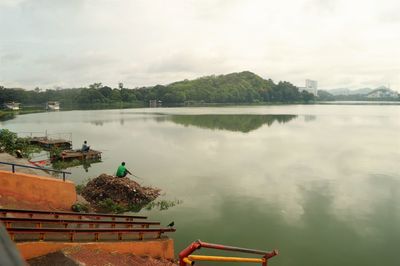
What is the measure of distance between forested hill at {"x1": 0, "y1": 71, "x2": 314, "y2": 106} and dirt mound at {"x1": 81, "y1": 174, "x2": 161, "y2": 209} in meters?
111

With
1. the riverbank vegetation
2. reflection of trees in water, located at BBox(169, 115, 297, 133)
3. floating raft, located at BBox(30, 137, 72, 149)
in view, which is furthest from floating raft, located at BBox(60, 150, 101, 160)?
reflection of trees in water, located at BBox(169, 115, 297, 133)

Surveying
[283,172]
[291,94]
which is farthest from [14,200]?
[291,94]

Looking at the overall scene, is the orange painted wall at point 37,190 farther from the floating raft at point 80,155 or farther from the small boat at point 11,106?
the small boat at point 11,106

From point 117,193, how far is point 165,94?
150 metres

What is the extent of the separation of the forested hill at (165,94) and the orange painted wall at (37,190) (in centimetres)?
11574

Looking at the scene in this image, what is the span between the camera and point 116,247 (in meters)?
8.85

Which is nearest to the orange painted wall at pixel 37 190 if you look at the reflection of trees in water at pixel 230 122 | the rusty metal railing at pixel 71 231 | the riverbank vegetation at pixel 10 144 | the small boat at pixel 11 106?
the rusty metal railing at pixel 71 231

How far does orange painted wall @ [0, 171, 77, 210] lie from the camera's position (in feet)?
35.0

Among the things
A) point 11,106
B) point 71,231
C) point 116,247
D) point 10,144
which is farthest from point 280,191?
point 11,106

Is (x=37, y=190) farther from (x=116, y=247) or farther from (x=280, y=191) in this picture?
(x=280, y=191)

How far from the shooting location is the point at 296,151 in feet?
113

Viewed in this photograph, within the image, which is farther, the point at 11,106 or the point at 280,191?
the point at 11,106

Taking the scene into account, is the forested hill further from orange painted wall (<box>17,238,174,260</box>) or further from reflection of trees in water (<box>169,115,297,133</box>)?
orange painted wall (<box>17,238,174,260</box>)

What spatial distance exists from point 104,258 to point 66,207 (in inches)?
209
